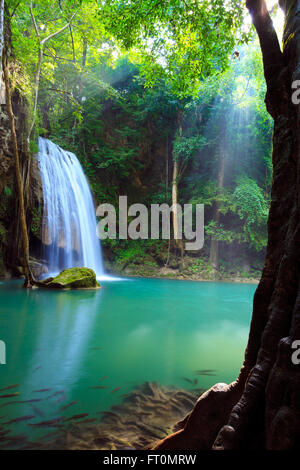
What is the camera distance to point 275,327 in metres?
1.55

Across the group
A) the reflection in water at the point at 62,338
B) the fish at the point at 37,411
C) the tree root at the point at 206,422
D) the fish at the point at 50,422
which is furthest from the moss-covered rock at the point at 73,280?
the tree root at the point at 206,422

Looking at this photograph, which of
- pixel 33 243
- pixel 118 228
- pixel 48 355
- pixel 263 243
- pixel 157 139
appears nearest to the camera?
pixel 48 355

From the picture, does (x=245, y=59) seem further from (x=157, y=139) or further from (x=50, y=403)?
(x=50, y=403)

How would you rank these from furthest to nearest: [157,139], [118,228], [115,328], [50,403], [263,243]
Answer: [157,139] < [118,228] < [263,243] < [115,328] < [50,403]

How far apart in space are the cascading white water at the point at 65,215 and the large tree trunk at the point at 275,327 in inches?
493

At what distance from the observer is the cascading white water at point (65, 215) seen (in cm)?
1333

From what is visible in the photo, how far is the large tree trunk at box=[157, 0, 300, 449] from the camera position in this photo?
1335mm

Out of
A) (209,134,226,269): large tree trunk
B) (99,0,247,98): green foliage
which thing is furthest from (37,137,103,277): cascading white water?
(99,0,247,98): green foliage

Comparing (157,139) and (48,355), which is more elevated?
(157,139)

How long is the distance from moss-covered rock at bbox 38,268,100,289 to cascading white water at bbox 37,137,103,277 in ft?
9.97

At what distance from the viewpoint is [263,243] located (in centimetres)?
1614

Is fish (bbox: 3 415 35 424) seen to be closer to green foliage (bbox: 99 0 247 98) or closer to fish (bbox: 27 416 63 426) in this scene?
fish (bbox: 27 416 63 426)

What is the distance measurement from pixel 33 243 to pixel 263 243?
1302 cm

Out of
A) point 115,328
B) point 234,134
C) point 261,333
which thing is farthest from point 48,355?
point 234,134
